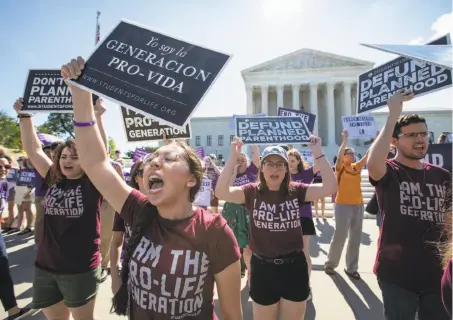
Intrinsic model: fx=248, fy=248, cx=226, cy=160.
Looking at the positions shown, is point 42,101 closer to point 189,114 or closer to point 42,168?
point 42,168

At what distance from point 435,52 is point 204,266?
1748 mm

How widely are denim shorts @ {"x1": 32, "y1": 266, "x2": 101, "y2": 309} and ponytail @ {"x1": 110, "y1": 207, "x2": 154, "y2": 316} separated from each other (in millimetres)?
886

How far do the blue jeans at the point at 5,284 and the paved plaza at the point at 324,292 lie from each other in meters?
0.33

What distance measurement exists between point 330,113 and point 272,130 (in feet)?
132

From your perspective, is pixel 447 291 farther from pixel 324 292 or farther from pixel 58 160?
pixel 324 292

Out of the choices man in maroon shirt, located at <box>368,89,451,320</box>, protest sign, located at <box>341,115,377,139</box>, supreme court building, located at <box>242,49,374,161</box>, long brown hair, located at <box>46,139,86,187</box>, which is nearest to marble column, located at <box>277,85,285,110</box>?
supreme court building, located at <box>242,49,374,161</box>

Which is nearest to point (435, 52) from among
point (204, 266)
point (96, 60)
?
point (204, 266)

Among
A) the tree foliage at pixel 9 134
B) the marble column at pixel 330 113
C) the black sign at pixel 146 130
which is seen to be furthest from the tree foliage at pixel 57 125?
the black sign at pixel 146 130

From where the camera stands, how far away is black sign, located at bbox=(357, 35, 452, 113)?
225 cm

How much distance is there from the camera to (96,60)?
1.73 m

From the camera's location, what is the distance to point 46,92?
3002 mm

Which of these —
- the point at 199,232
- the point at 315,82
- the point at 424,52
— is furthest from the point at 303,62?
the point at 199,232

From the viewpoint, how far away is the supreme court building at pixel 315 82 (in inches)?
1587

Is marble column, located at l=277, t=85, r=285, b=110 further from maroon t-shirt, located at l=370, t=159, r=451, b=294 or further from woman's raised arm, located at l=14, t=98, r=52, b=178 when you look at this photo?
woman's raised arm, located at l=14, t=98, r=52, b=178
